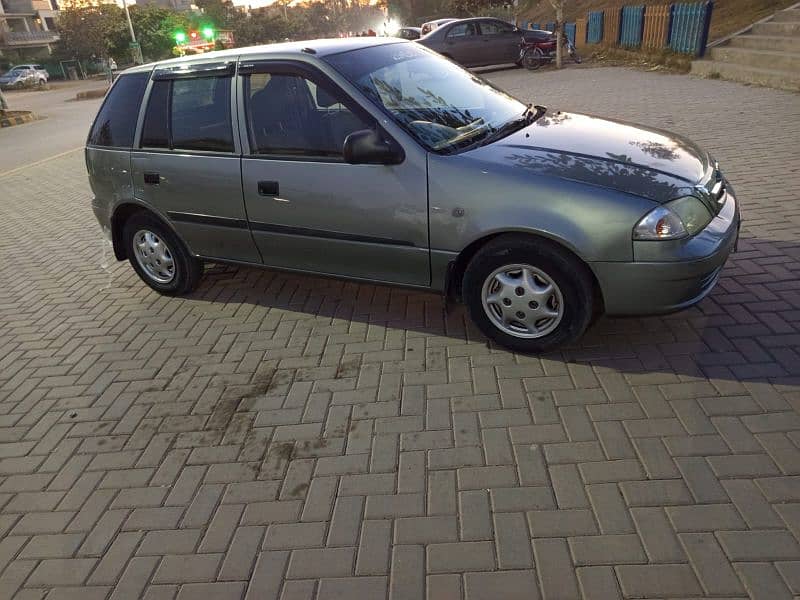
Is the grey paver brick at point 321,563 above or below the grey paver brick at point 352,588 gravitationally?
below

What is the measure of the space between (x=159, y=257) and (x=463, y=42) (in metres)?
16.2

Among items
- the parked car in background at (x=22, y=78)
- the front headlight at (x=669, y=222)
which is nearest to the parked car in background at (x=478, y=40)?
the front headlight at (x=669, y=222)

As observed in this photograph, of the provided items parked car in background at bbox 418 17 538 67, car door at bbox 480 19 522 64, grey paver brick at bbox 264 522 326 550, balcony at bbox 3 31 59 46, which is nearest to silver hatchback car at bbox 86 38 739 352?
grey paver brick at bbox 264 522 326 550

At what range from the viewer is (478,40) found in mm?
18828

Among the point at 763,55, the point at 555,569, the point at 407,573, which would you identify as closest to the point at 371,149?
the point at 407,573

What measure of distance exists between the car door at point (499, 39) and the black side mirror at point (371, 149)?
56.3 feet

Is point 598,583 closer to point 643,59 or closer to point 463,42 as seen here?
point 643,59

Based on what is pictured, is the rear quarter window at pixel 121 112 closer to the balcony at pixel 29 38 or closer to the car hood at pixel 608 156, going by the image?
the car hood at pixel 608 156

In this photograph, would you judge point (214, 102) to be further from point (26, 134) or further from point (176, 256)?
point (26, 134)

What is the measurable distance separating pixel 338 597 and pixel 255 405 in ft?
4.75

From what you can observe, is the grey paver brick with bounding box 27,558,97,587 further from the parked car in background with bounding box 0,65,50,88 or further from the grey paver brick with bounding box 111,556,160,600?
the parked car in background with bounding box 0,65,50,88

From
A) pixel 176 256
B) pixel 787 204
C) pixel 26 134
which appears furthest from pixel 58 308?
pixel 26 134

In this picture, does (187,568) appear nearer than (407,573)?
No

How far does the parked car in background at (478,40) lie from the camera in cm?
1853
